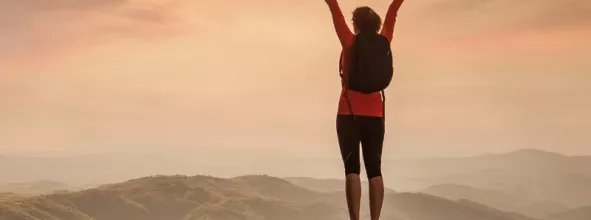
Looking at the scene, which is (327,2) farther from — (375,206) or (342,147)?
(375,206)

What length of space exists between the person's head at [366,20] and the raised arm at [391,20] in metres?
0.32

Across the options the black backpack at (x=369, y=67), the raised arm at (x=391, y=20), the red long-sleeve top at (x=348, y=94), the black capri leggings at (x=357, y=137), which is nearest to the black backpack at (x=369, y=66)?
the black backpack at (x=369, y=67)

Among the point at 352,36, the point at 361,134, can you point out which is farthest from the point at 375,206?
the point at 352,36

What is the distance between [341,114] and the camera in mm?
8672

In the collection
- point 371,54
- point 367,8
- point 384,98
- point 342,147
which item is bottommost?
point 342,147

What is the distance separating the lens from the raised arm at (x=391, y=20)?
9172 millimetres

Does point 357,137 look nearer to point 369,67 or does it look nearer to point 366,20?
point 369,67

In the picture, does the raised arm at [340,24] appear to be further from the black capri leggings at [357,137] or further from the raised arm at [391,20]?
the black capri leggings at [357,137]

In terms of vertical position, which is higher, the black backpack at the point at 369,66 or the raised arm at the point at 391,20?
the raised arm at the point at 391,20

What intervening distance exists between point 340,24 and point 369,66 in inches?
29.3

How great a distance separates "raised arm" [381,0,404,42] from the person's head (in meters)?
0.32

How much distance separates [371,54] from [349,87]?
0.53m

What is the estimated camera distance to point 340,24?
28.5 feet

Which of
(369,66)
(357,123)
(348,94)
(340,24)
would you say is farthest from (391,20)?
(357,123)
